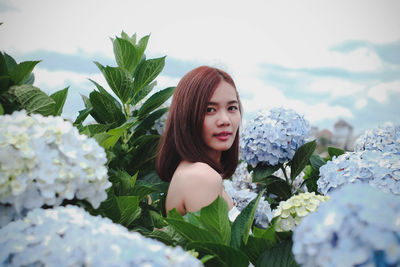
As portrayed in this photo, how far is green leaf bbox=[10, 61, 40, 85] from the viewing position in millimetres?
1261

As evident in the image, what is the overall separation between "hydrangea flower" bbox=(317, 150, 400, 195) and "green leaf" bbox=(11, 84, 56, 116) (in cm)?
128

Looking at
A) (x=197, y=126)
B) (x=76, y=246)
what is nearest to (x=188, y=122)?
(x=197, y=126)

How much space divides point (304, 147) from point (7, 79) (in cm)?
152

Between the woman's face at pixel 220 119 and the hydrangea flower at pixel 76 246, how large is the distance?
41.6 inches

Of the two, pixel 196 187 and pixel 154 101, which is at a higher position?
pixel 154 101

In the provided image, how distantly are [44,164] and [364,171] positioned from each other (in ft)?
4.48

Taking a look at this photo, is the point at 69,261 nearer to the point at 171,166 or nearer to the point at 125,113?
the point at 171,166

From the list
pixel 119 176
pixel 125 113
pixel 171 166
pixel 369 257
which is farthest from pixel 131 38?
pixel 369 257

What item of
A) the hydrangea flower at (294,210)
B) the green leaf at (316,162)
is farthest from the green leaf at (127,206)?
the green leaf at (316,162)

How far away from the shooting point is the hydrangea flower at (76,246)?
2.44 feet

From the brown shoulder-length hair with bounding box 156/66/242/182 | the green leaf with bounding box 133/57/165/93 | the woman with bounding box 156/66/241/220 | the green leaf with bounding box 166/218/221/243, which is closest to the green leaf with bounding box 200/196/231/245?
the green leaf with bounding box 166/218/221/243

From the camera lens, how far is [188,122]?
184 cm

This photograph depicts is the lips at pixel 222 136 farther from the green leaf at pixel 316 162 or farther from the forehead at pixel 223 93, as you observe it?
the green leaf at pixel 316 162

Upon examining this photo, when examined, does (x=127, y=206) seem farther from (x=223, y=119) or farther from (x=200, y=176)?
(x=223, y=119)
